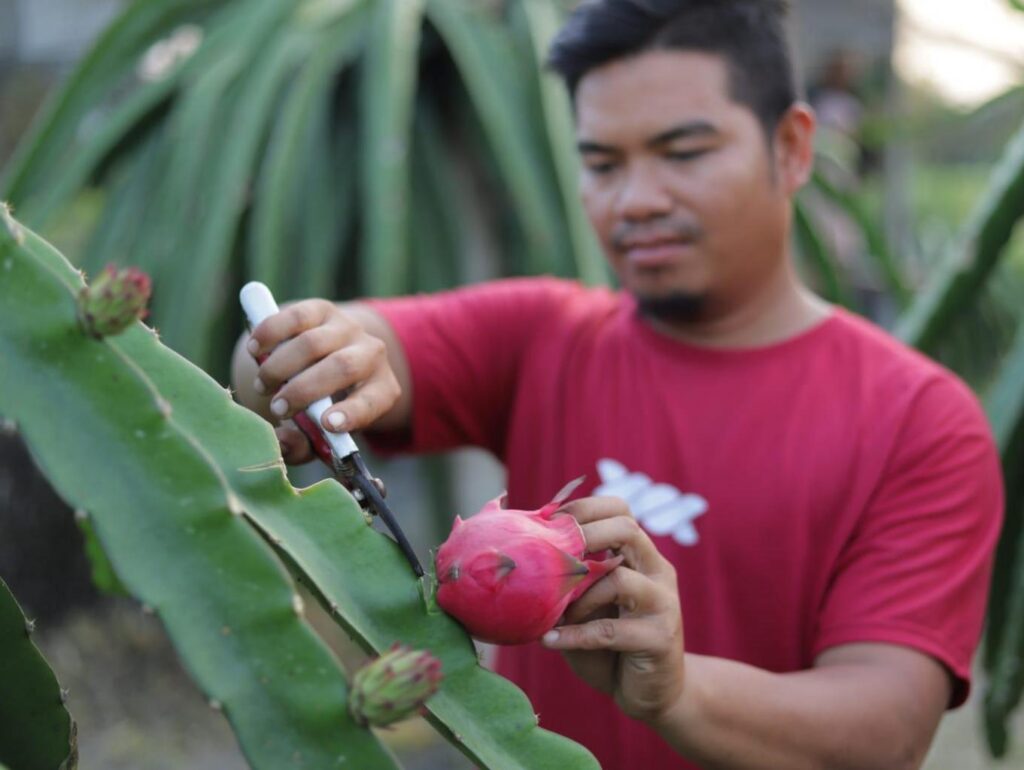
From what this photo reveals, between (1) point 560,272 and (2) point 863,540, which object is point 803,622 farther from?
(1) point 560,272

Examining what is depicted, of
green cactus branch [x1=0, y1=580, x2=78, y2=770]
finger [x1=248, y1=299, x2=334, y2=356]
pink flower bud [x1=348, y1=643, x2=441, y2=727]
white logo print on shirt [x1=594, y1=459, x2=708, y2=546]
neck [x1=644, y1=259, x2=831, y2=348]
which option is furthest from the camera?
neck [x1=644, y1=259, x2=831, y2=348]

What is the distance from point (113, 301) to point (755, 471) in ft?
2.35

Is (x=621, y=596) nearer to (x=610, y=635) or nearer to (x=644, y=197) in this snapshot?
(x=610, y=635)

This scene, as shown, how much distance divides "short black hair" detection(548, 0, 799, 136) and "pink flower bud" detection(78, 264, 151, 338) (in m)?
0.74

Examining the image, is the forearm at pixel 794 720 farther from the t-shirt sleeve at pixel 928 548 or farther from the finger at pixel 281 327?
the finger at pixel 281 327

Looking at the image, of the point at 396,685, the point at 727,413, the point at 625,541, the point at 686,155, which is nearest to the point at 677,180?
the point at 686,155

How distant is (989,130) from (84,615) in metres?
2.66

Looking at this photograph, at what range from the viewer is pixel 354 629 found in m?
0.67

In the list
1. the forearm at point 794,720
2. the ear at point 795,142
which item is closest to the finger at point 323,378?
the forearm at point 794,720

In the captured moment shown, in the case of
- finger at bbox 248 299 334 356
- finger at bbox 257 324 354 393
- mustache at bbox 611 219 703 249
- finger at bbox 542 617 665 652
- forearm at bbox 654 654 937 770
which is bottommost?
forearm at bbox 654 654 937 770

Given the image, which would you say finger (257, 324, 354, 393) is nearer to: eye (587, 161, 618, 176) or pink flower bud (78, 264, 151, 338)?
pink flower bud (78, 264, 151, 338)

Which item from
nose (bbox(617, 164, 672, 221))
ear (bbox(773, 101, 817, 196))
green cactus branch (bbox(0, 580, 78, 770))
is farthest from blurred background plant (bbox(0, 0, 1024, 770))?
green cactus branch (bbox(0, 580, 78, 770))

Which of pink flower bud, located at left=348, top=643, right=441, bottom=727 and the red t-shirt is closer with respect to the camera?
pink flower bud, located at left=348, top=643, right=441, bottom=727

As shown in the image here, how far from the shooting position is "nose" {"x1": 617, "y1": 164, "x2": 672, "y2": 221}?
118cm
